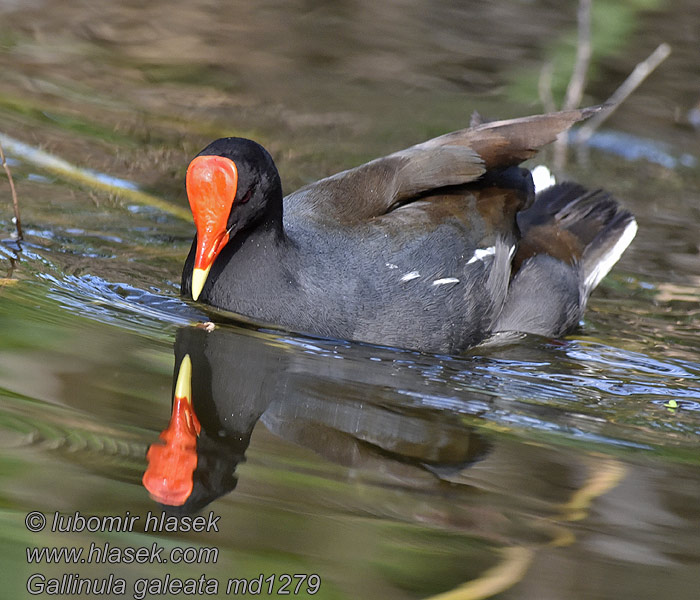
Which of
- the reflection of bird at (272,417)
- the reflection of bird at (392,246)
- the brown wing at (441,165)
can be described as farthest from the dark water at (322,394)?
the brown wing at (441,165)

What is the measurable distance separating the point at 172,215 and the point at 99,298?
1.43 metres

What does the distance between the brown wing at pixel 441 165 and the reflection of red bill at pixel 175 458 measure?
1322 mm

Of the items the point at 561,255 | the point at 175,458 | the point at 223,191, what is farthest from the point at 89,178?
the point at 175,458

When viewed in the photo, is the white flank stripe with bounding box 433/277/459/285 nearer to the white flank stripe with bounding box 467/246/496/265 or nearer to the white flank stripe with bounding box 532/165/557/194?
the white flank stripe with bounding box 467/246/496/265

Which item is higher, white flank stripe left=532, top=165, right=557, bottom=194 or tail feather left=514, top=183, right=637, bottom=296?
white flank stripe left=532, top=165, right=557, bottom=194

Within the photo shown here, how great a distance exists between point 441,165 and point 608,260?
1394 mm


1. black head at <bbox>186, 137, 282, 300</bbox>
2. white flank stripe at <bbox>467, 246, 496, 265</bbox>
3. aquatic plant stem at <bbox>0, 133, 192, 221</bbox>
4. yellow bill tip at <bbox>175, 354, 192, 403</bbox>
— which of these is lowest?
yellow bill tip at <bbox>175, 354, 192, 403</bbox>

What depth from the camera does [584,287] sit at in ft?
16.8

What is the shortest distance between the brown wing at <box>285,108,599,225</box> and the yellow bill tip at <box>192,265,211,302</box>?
72cm

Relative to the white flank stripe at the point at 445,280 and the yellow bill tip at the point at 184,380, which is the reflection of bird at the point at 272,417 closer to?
the yellow bill tip at the point at 184,380

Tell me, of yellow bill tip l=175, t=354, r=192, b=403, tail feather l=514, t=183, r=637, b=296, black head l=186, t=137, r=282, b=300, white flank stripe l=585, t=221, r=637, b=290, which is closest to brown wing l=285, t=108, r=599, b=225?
black head l=186, t=137, r=282, b=300

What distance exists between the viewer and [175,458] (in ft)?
9.44

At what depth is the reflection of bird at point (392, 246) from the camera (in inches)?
156

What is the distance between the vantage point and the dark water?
8.43 feet
